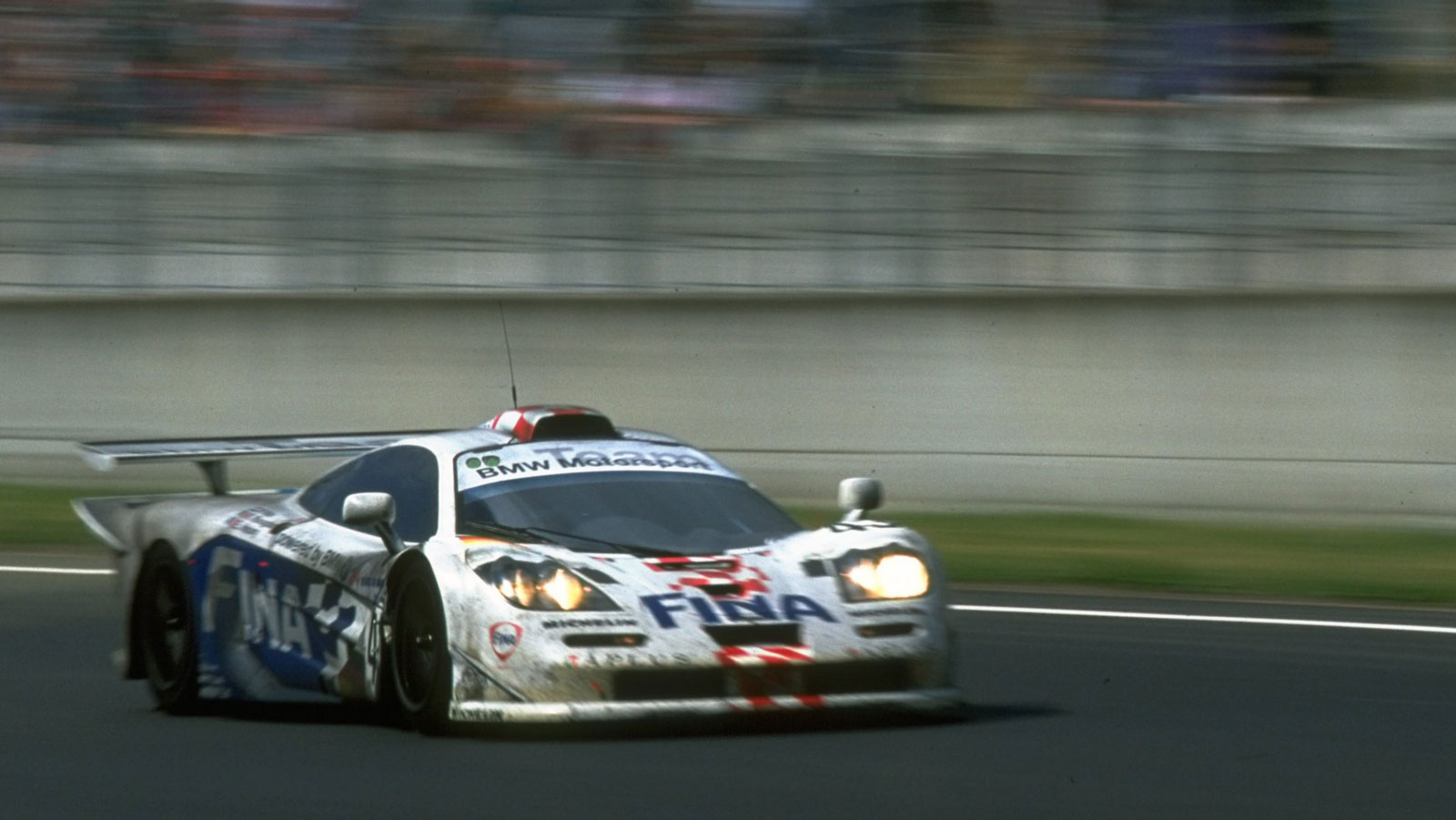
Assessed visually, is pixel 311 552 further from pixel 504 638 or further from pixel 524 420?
pixel 504 638

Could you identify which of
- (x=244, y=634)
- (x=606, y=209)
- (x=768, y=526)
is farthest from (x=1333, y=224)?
(x=244, y=634)

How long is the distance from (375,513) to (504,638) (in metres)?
0.73

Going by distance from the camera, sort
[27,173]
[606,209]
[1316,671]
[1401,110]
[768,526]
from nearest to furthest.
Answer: [768,526] < [1316,671] < [1401,110] < [606,209] < [27,173]

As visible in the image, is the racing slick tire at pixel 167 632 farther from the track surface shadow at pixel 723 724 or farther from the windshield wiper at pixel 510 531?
the windshield wiper at pixel 510 531

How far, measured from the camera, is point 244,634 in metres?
7.89

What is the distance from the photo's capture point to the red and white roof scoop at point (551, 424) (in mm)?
7949

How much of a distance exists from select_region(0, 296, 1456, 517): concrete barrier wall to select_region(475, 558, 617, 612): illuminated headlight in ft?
22.9

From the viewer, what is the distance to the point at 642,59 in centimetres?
1437

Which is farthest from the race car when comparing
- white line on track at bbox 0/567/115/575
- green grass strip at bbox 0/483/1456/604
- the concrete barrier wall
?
the concrete barrier wall

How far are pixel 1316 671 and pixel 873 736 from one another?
7.75 ft

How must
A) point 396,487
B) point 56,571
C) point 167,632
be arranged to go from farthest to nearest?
point 56,571 → point 167,632 → point 396,487

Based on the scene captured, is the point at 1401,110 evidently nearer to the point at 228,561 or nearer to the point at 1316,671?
the point at 1316,671

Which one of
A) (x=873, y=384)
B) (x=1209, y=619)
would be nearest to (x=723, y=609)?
(x=1209, y=619)

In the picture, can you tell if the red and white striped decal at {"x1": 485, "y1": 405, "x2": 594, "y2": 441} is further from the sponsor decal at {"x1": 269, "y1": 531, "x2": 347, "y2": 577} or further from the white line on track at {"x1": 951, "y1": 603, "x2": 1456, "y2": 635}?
the white line on track at {"x1": 951, "y1": 603, "x2": 1456, "y2": 635}
